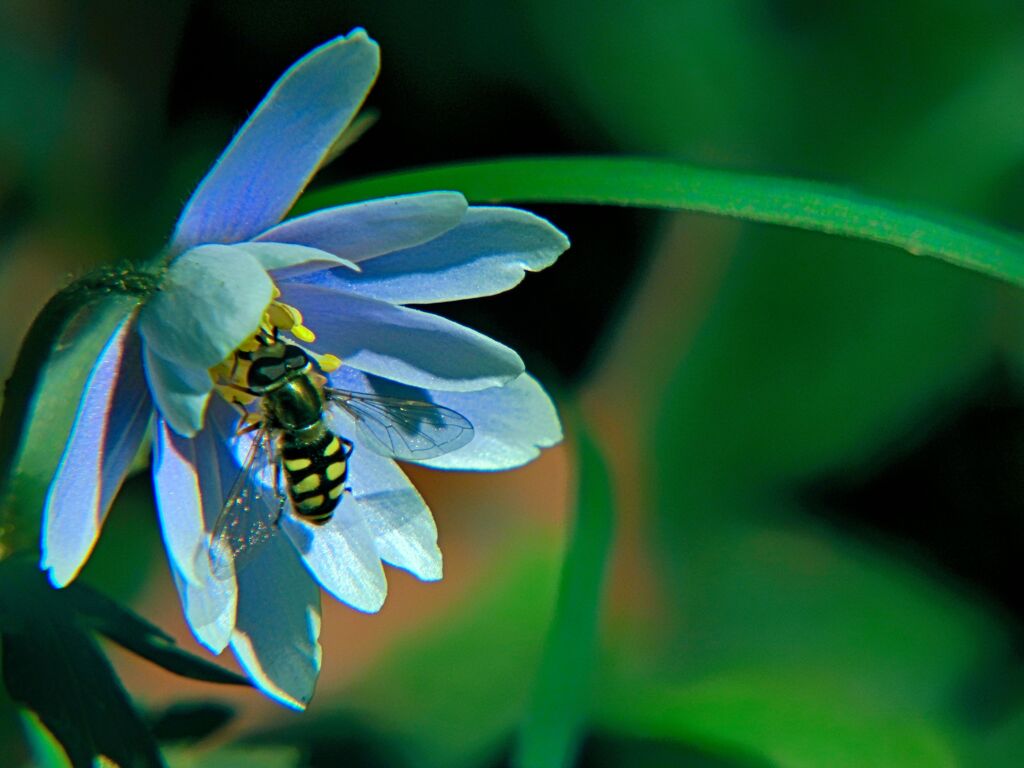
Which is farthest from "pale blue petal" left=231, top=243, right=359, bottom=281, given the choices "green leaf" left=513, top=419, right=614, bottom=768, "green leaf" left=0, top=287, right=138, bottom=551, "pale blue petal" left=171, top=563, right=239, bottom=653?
"green leaf" left=513, top=419, right=614, bottom=768

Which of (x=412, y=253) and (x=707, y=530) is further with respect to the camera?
(x=707, y=530)

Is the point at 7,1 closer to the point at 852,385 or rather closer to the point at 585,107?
the point at 585,107

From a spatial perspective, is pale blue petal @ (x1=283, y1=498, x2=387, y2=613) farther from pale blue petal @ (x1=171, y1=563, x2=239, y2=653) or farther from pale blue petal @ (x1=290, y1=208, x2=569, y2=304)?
pale blue petal @ (x1=290, y1=208, x2=569, y2=304)

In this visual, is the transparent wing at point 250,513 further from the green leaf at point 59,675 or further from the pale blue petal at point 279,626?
the green leaf at point 59,675

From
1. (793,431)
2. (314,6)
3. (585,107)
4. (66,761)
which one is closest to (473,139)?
(585,107)

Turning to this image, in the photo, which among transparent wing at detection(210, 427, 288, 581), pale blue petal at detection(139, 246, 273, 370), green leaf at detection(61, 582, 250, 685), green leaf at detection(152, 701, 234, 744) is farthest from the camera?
green leaf at detection(152, 701, 234, 744)

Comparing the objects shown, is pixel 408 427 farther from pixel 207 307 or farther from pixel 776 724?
pixel 776 724
